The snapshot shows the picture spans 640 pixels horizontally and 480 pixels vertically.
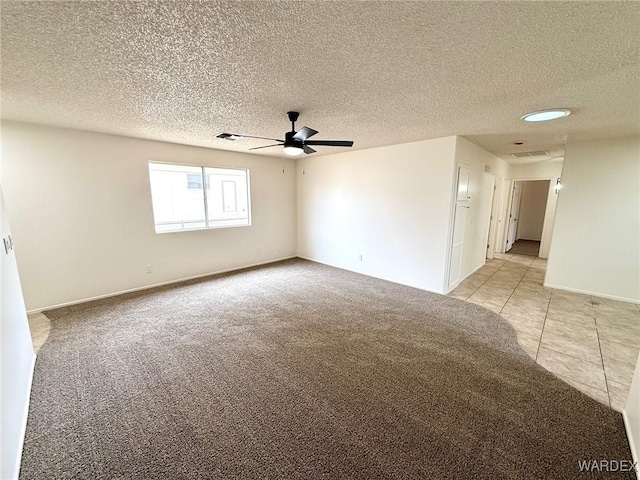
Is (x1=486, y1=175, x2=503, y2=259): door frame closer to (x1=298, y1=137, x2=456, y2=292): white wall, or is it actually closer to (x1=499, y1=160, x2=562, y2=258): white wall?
(x1=499, y1=160, x2=562, y2=258): white wall

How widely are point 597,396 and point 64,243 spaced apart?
6.07m

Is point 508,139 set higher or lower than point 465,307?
Answer: higher

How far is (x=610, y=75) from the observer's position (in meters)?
1.86

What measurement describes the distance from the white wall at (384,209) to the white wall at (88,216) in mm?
2200

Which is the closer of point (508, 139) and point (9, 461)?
point (9, 461)

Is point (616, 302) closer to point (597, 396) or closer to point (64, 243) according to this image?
point (597, 396)

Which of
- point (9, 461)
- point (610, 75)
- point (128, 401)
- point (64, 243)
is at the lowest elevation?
point (128, 401)

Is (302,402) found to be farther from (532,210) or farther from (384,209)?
(532,210)

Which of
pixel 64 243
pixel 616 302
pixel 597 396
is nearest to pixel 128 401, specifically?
pixel 64 243

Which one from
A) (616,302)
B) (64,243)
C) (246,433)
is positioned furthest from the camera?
(616,302)

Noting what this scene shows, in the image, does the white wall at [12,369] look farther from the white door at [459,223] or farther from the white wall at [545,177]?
the white wall at [545,177]

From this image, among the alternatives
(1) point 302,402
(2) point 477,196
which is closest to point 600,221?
(2) point 477,196

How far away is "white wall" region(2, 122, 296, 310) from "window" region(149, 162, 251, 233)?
0.26m

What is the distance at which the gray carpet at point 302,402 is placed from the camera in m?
1.50
